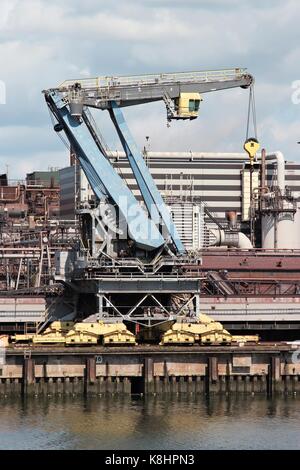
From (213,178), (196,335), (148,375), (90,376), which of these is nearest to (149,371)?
(148,375)

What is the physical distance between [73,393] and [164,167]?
8694cm

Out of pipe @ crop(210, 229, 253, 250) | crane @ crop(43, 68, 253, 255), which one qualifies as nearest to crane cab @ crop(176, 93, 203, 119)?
crane @ crop(43, 68, 253, 255)

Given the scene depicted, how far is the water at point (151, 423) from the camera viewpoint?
77250 millimetres

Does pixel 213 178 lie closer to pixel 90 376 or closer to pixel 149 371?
pixel 149 371

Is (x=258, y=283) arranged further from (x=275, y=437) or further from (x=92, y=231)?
(x=275, y=437)

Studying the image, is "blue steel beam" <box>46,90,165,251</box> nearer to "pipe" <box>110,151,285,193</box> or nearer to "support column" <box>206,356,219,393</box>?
"support column" <box>206,356,219,393</box>

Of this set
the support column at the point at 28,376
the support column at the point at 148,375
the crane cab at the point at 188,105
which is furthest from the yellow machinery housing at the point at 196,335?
the crane cab at the point at 188,105

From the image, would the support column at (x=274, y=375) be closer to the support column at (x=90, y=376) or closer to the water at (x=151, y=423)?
the water at (x=151, y=423)

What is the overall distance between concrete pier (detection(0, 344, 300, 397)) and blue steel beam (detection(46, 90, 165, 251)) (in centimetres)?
1070

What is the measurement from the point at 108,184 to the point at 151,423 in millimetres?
26455

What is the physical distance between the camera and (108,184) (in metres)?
105

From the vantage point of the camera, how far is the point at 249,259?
448 feet

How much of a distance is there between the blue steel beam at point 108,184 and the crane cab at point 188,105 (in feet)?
24.2
